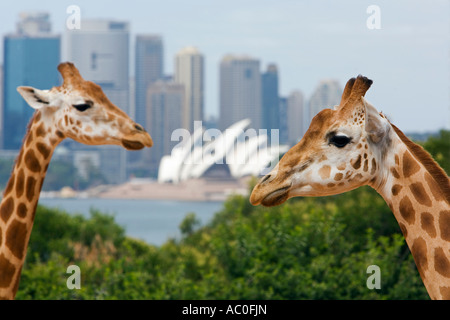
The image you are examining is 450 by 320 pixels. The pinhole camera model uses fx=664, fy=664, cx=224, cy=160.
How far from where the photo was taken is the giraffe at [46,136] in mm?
4441

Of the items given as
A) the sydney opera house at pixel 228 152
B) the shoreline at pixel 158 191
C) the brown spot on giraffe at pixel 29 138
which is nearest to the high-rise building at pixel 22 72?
the shoreline at pixel 158 191

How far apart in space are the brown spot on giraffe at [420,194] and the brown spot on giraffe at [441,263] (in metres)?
0.26

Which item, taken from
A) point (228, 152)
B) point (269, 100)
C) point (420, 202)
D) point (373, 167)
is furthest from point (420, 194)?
point (269, 100)

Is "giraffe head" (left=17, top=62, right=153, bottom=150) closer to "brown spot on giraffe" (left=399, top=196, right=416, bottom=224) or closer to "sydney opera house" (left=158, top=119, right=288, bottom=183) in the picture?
"brown spot on giraffe" (left=399, top=196, right=416, bottom=224)

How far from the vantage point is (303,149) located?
11.9 feet

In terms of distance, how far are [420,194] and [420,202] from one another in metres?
0.04

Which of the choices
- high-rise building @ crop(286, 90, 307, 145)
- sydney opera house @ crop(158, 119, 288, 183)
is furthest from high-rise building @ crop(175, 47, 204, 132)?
sydney opera house @ crop(158, 119, 288, 183)

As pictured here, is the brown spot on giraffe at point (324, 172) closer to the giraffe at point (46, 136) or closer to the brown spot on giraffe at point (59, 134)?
the giraffe at point (46, 136)

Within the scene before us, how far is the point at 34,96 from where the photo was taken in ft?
14.7

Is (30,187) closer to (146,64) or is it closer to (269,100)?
(269,100)
